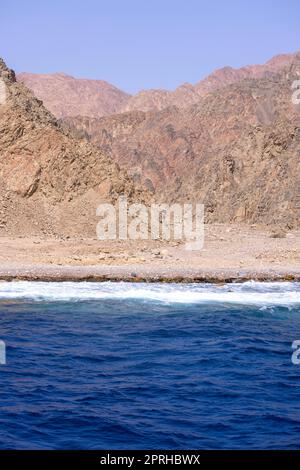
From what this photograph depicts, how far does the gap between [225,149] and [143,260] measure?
42.7m

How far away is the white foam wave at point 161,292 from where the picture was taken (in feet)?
71.9

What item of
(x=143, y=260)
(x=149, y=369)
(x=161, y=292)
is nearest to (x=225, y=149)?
(x=143, y=260)

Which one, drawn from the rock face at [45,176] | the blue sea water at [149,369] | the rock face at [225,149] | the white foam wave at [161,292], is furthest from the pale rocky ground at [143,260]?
the rock face at [225,149]

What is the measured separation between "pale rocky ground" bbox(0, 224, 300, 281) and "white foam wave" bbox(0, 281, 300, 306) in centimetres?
94

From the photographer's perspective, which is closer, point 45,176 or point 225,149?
point 45,176

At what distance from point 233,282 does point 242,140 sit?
39469 millimetres

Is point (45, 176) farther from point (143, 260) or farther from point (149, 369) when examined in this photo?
point (149, 369)

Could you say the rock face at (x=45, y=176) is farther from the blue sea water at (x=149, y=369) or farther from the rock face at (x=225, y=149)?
the rock face at (x=225, y=149)

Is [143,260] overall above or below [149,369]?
above

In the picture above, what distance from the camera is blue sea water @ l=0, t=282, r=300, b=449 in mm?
10828

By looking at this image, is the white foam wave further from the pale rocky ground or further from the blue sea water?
the pale rocky ground

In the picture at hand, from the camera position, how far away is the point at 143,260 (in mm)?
28578

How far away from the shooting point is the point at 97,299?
2181cm
